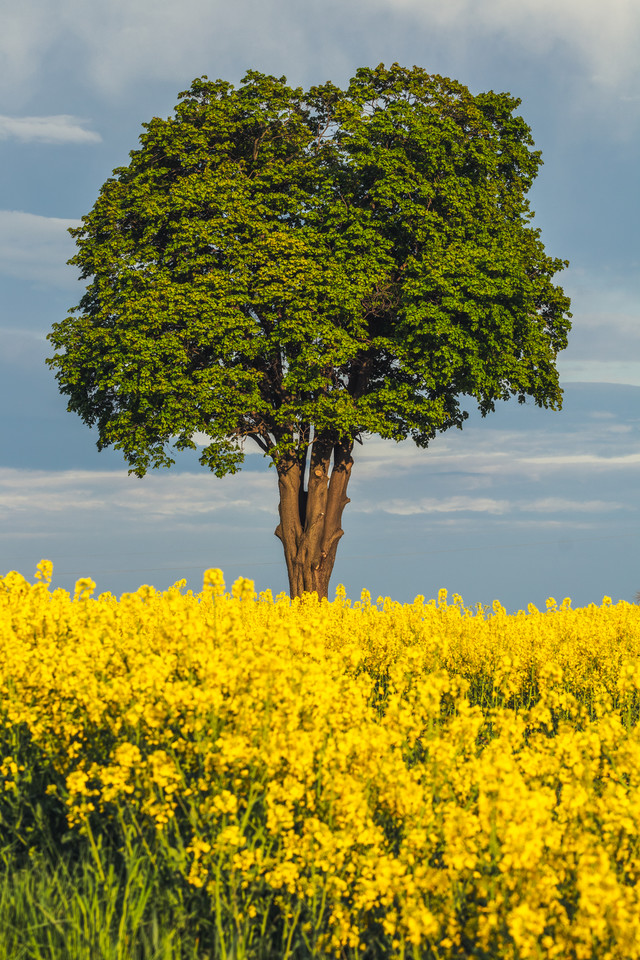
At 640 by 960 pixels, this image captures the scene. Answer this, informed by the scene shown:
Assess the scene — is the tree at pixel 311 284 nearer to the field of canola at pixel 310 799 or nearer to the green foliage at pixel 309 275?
the green foliage at pixel 309 275

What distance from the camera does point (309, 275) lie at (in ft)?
58.0

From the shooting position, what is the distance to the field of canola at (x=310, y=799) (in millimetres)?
3814

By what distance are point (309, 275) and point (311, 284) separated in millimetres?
297

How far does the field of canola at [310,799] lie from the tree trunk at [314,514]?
43.9ft

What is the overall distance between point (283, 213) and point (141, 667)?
16.6m

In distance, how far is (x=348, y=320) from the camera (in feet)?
61.2

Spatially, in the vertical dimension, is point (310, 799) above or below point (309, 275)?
below

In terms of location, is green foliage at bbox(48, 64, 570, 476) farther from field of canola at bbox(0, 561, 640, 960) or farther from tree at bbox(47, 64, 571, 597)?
field of canola at bbox(0, 561, 640, 960)

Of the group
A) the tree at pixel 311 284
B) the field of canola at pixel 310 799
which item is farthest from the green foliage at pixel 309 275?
the field of canola at pixel 310 799

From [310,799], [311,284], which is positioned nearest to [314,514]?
[311,284]

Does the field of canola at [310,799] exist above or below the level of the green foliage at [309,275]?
Answer: below

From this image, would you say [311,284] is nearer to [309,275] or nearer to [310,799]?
[309,275]

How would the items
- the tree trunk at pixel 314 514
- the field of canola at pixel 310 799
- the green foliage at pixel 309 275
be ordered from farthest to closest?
the tree trunk at pixel 314 514
the green foliage at pixel 309 275
the field of canola at pixel 310 799

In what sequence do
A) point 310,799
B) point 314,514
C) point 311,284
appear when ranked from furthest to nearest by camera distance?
point 314,514 → point 311,284 → point 310,799
